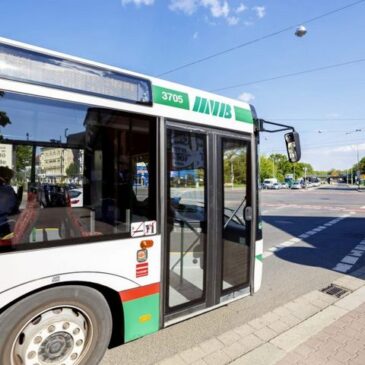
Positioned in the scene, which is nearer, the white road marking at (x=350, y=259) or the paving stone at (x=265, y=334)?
the paving stone at (x=265, y=334)

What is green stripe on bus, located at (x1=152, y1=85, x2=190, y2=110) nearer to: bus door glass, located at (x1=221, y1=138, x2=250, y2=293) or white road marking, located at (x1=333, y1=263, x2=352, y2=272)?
bus door glass, located at (x1=221, y1=138, x2=250, y2=293)

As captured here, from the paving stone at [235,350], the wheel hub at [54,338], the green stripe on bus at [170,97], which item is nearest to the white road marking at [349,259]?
the paving stone at [235,350]

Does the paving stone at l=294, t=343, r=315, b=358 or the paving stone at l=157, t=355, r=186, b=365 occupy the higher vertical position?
the paving stone at l=157, t=355, r=186, b=365

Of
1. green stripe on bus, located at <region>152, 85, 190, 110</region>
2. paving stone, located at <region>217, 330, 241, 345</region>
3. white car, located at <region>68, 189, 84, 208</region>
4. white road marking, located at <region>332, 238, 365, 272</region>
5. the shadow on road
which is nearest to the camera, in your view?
white car, located at <region>68, 189, 84, 208</region>

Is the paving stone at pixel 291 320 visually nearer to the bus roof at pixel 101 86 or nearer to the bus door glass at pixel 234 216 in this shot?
the bus door glass at pixel 234 216

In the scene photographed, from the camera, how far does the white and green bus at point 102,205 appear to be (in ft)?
8.20

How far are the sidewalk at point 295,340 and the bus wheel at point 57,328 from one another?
74cm

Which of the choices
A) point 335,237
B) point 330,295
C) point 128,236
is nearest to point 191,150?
point 128,236

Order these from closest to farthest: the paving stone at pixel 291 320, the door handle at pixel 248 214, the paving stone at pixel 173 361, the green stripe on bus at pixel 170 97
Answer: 1. the paving stone at pixel 173 361
2. the green stripe on bus at pixel 170 97
3. the paving stone at pixel 291 320
4. the door handle at pixel 248 214

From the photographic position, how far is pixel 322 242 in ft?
30.0

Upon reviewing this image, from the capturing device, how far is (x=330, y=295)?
4980 millimetres

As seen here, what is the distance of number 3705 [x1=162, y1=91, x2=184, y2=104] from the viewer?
129 inches

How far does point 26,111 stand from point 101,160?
2.71 feet

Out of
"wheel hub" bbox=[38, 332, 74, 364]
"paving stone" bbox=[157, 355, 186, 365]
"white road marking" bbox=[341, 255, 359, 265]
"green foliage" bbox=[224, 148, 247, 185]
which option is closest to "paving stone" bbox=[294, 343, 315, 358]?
"paving stone" bbox=[157, 355, 186, 365]
